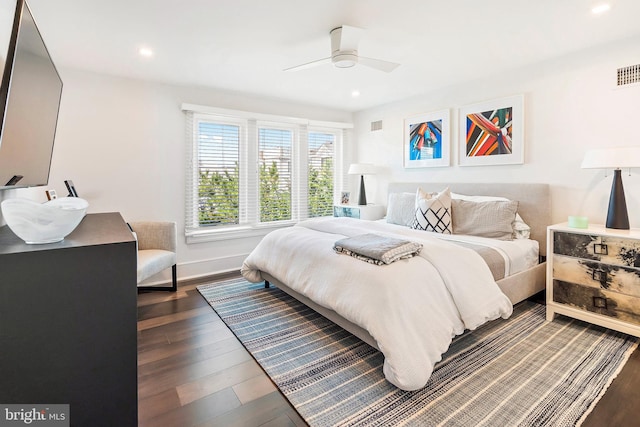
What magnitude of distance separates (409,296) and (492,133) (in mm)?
2714

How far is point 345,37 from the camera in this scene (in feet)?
7.95

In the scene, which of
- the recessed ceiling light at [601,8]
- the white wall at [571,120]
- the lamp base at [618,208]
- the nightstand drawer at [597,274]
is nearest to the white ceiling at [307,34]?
the recessed ceiling light at [601,8]

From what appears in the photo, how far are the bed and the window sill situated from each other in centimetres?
123

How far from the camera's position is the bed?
1810 millimetres

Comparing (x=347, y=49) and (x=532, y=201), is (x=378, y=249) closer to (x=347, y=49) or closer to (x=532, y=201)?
(x=347, y=49)

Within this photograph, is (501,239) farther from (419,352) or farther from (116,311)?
(116,311)

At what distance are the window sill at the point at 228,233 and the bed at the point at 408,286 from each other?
1.23 meters

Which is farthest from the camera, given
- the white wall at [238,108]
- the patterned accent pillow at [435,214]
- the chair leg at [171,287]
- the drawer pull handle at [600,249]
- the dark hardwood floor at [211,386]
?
the chair leg at [171,287]

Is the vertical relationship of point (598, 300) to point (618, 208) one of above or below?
below

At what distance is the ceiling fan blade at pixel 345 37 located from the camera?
7.69ft

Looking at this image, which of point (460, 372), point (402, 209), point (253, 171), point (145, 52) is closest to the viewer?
point (460, 372)

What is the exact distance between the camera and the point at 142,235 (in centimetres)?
348

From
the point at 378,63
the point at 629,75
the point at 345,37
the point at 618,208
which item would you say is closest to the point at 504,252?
the point at 618,208

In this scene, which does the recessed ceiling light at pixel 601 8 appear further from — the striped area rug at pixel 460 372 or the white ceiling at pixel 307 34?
the striped area rug at pixel 460 372
